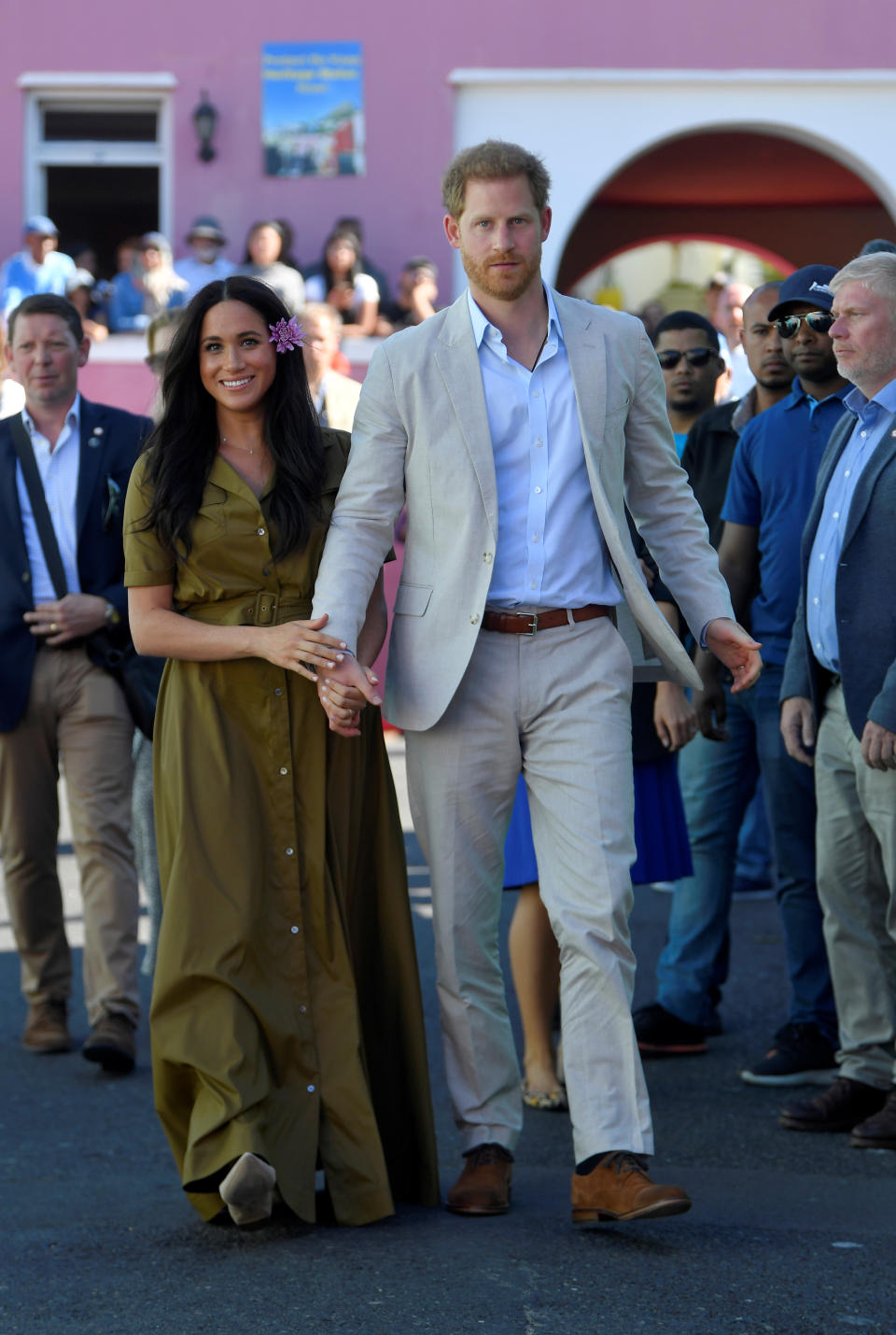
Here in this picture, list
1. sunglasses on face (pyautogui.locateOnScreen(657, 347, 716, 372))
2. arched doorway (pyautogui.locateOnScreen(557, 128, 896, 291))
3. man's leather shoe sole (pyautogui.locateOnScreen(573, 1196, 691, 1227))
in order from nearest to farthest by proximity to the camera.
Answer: man's leather shoe sole (pyautogui.locateOnScreen(573, 1196, 691, 1227)) < sunglasses on face (pyautogui.locateOnScreen(657, 347, 716, 372)) < arched doorway (pyautogui.locateOnScreen(557, 128, 896, 291))

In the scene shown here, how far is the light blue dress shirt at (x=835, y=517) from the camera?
5.10 meters

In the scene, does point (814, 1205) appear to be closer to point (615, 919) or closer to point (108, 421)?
point (615, 919)

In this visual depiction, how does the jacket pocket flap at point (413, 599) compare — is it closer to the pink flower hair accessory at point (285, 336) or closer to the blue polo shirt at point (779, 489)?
the pink flower hair accessory at point (285, 336)

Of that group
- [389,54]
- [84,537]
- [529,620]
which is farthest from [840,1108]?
[389,54]

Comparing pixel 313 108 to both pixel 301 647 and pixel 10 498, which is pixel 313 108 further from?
pixel 301 647

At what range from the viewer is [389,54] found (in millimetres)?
17438

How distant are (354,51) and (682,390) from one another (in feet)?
37.8

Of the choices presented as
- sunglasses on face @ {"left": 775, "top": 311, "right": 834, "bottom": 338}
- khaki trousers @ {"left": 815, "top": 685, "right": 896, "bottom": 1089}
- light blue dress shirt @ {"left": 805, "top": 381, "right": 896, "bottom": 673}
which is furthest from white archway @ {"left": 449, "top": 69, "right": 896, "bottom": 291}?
khaki trousers @ {"left": 815, "top": 685, "right": 896, "bottom": 1089}

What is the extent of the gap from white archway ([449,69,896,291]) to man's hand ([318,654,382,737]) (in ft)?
45.0

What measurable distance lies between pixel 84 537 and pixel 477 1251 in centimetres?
305

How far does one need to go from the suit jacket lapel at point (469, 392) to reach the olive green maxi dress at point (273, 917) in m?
0.40

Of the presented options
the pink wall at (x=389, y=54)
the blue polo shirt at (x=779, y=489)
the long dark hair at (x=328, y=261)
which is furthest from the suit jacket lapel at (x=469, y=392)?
the pink wall at (x=389, y=54)

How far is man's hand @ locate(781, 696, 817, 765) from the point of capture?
5.43m

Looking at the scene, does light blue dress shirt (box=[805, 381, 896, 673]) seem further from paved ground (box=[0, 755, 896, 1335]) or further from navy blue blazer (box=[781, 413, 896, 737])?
paved ground (box=[0, 755, 896, 1335])
